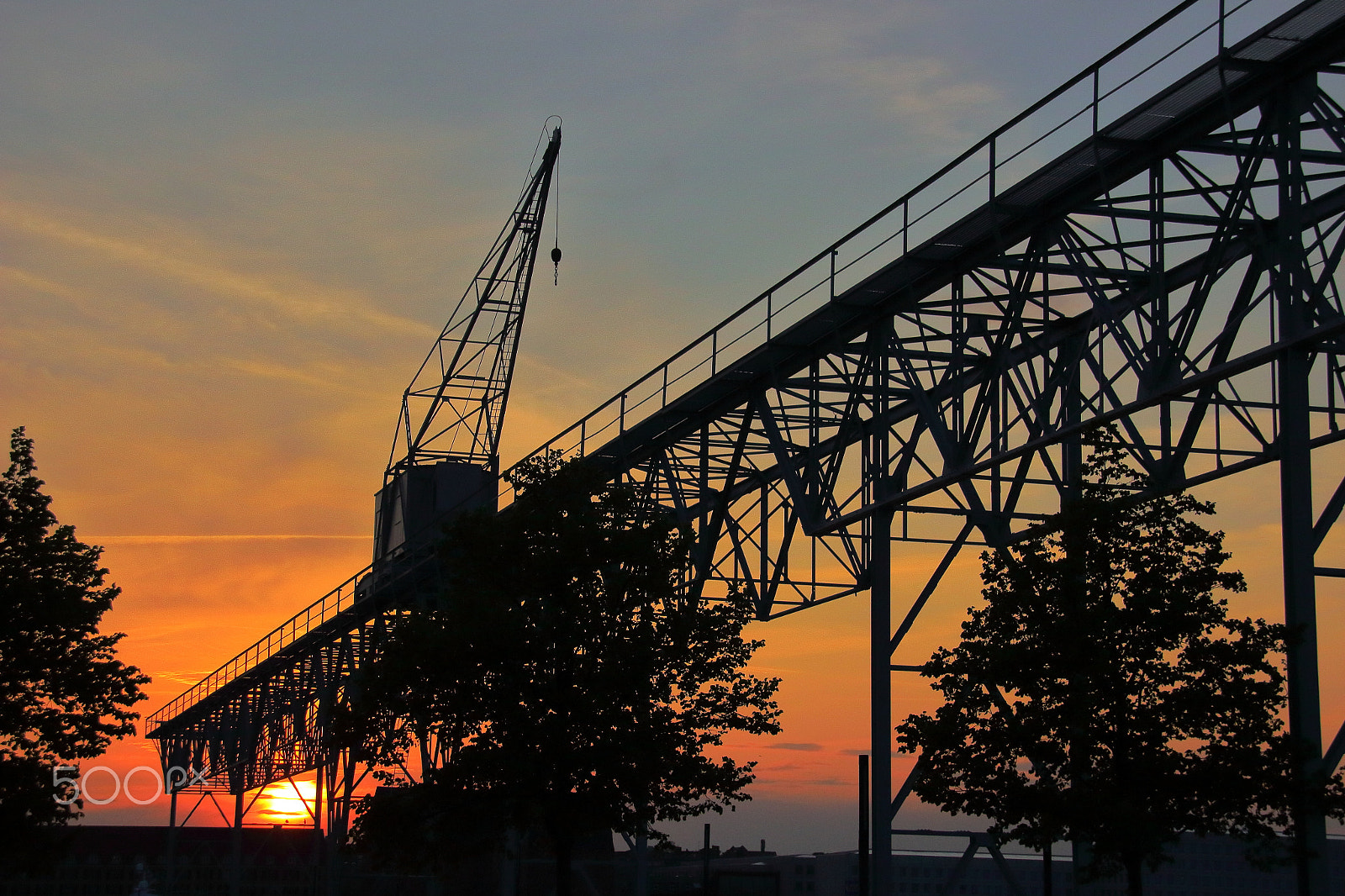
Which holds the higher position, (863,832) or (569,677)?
(569,677)

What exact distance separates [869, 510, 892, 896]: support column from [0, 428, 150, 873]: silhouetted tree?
1519 cm

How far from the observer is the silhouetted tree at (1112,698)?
19.2 meters

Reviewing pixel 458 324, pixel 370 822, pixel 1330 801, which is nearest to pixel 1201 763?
pixel 1330 801

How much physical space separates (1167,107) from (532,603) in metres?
14.2

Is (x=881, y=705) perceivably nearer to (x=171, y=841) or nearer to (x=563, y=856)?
(x=563, y=856)

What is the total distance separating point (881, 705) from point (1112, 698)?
214 inches

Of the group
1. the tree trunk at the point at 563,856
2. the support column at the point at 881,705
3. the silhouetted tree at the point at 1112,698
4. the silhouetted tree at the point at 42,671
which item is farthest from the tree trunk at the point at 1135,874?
the silhouetted tree at the point at 42,671

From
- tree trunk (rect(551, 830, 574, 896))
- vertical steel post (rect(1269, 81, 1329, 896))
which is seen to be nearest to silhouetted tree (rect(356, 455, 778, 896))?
tree trunk (rect(551, 830, 574, 896))

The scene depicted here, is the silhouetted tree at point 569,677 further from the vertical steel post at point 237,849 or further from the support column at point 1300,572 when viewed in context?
the vertical steel post at point 237,849

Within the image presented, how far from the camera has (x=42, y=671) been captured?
30.2 metres

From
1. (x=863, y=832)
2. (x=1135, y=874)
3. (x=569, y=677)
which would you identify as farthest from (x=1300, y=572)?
(x=569, y=677)

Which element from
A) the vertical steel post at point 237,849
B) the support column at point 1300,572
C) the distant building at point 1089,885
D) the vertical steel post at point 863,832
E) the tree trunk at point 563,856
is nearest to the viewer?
the support column at point 1300,572

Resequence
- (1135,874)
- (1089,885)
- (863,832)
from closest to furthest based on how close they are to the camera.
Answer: (1135,874) → (1089,885) → (863,832)

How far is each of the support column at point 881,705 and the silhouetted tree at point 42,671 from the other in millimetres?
15194
